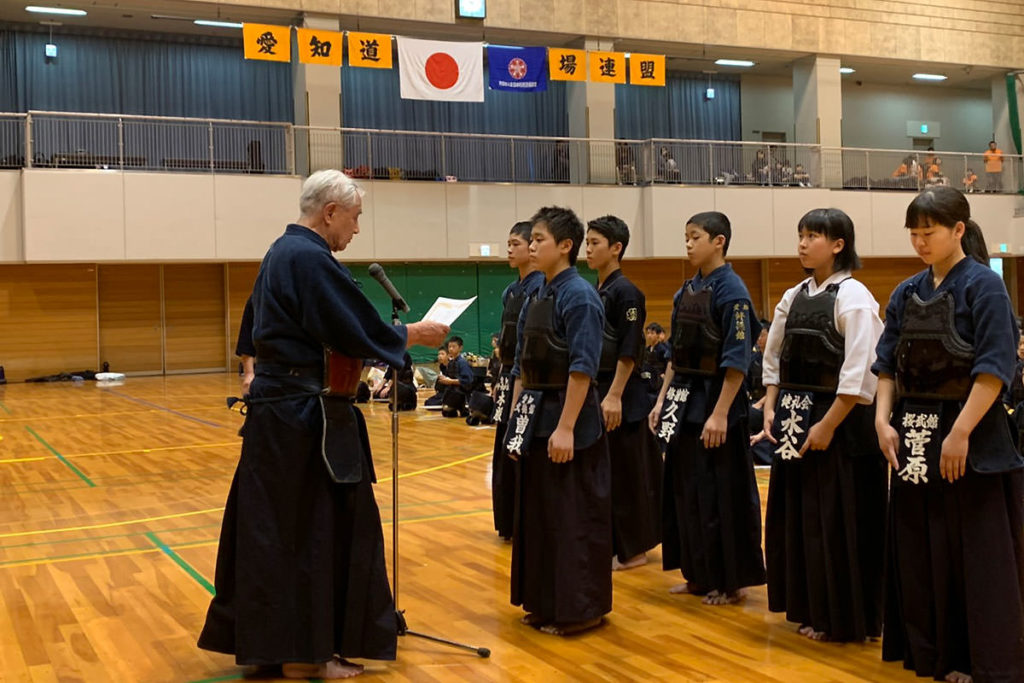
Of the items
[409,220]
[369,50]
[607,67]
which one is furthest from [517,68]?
[409,220]

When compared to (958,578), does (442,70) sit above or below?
above

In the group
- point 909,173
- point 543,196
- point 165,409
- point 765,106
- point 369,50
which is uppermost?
point 765,106

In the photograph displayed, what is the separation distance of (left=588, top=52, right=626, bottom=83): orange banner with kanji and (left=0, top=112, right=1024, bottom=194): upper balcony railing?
150 cm

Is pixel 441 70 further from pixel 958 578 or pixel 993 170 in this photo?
pixel 958 578

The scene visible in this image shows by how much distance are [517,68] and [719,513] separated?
1753 cm

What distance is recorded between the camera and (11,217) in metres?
18.9

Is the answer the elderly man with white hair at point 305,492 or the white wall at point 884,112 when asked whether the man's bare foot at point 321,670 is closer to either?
the elderly man with white hair at point 305,492

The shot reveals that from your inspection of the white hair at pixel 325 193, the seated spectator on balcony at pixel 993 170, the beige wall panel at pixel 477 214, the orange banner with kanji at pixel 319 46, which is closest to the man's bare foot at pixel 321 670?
the white hair at pixel 325 193

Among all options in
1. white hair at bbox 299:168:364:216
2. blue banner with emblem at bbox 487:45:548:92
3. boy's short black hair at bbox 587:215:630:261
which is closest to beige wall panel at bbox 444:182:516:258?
blue banner with emblem at bbox 487:45:548:92

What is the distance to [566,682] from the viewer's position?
3.88 m

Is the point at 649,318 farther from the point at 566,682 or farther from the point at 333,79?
the point at 566,682

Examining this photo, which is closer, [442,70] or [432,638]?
[432,638]

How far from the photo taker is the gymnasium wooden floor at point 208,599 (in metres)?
4.07

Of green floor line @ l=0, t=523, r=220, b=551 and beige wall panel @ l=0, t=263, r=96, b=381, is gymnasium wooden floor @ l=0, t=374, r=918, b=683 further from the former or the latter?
beige wall panel @ l=0, t=263, r=96, b=381
